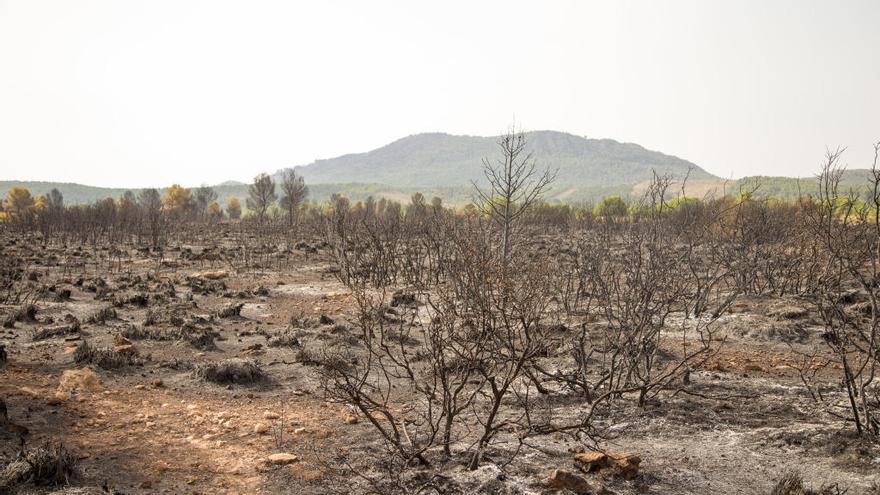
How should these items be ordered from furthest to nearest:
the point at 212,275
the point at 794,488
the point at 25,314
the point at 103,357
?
the point at 212,275
the point at 25,314
the point at 103,357
the point at 794,488

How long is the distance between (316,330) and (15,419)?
5721mm

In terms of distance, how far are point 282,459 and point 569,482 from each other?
276cm

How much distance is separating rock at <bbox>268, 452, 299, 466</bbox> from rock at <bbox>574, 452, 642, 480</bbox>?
276 cm

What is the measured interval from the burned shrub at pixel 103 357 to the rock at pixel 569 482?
22.5 ft

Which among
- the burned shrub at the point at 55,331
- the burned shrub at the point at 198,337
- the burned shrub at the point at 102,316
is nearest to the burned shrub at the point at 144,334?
the burned shrub at the point at 198,337

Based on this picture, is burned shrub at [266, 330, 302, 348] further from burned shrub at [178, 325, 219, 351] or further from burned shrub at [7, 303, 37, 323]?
burned shrub at [7, 303, 37, 323]

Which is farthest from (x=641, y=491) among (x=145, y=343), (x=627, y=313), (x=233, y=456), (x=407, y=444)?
(x=145, y=343)

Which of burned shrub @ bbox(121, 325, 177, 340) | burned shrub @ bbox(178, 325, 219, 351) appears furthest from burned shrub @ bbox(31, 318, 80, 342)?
burned shrub @ bbox(178, 325, 219, 351)

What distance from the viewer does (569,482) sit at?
4.37 m

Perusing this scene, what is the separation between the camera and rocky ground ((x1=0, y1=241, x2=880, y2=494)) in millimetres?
4691

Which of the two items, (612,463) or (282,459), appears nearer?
(612,463)

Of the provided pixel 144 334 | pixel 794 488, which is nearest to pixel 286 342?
pixel 144 334

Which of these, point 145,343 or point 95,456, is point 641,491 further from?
point 145,343

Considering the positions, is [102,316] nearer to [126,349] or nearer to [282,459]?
[126,349]
